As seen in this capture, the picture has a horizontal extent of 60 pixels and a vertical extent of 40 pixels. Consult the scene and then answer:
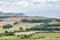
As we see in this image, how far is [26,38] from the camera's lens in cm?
4241

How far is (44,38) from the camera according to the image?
4222 cm

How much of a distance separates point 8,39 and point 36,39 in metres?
5.49

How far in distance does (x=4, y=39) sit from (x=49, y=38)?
29.4 feet

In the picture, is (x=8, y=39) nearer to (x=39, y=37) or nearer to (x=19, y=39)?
(x=19, y=39)

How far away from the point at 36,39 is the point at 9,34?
899cm

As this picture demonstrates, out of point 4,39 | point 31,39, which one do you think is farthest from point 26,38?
point 4,39

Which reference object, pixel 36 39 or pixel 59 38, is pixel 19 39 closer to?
pixel 36 39

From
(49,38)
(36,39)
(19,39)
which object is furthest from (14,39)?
(49,38)

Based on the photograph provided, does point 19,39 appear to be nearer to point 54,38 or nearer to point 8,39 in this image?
point 8,39

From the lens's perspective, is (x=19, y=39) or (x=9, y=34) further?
(x=9, y=34)

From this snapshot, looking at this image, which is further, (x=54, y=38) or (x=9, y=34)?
(x=9, y=34)

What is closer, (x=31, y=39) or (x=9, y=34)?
(x=31, y=39)

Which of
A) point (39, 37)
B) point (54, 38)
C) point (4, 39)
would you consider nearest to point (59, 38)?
point (54, 38)

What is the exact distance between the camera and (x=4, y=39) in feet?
135
